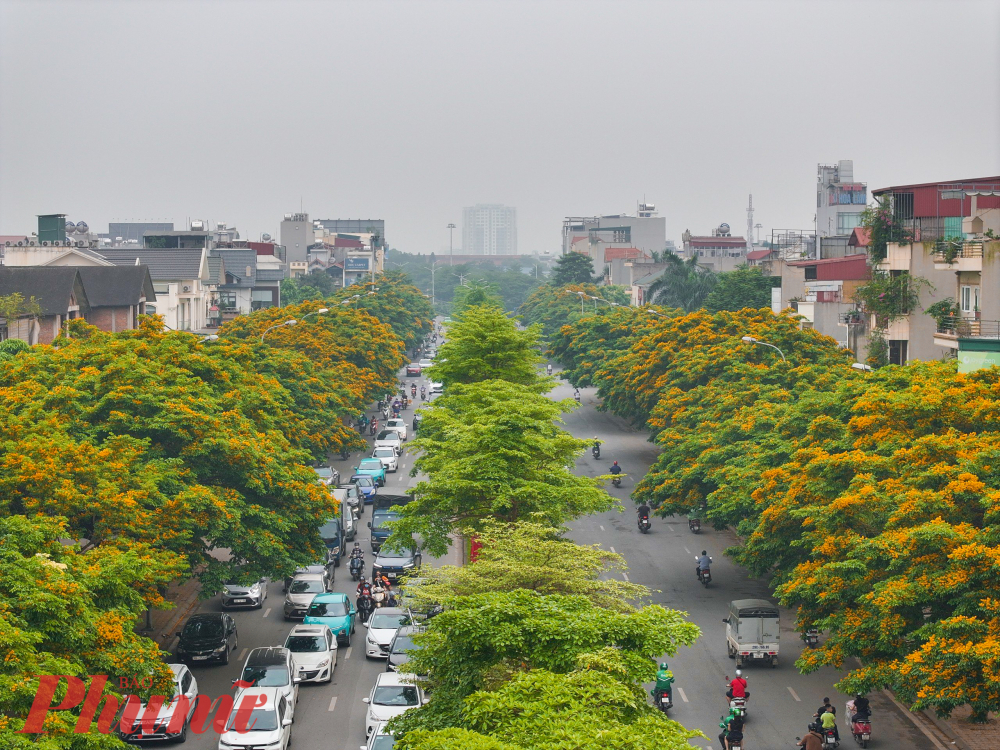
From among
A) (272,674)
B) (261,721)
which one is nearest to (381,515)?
(272,674)

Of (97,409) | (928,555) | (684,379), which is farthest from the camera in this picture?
(684,379)

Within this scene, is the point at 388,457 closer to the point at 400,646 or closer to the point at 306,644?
the point at 306,644

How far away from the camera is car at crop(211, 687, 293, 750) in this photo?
75.3 ft

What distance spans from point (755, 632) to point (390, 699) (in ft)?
34.1

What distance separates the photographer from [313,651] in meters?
28.5

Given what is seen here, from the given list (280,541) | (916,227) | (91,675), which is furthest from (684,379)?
(91,675)

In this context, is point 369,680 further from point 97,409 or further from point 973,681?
point 973,681

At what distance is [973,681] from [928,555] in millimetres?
3066

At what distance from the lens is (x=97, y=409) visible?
102 ft

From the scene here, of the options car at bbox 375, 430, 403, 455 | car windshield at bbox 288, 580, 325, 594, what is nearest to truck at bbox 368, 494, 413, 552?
car windshield at bbox 288, 580, 325, 594

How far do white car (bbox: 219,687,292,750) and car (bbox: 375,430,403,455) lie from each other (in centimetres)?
3739

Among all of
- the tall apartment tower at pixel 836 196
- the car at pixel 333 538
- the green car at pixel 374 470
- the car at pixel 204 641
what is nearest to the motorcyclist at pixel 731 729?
the car at pixel 204 641

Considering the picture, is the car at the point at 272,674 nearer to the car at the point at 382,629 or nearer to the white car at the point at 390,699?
the white car at the point at 390,699

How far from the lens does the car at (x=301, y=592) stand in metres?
34.1
